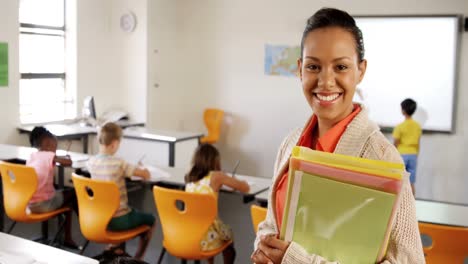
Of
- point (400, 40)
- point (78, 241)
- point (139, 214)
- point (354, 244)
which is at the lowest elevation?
point (78, 241)

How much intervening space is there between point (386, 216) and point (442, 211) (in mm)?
2612

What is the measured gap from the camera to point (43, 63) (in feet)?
21.6

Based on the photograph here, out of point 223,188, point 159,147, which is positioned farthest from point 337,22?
point 159,147

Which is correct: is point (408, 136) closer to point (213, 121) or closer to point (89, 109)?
point (213, 121)

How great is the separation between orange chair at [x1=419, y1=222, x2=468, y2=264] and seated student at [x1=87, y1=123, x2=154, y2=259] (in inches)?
74.6

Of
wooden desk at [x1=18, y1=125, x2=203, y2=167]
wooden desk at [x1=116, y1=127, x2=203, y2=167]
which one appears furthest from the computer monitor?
wooden desk at [x1=116, y1=127, x2=203, y2=167]

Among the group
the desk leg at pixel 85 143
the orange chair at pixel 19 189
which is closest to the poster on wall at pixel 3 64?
the desk leg at pixel 85 143

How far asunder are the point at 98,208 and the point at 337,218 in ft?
8.48

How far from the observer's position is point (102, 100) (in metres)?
7.12

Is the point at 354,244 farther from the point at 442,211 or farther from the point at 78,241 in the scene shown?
the point at 78,241

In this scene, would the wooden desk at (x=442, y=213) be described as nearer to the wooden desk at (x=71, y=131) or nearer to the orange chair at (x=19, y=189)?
the orange chair at (x=19, y=189)

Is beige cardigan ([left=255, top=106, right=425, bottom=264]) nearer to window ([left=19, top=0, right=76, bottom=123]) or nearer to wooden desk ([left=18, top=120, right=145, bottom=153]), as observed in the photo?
wooden desk ([left=18, top=120, right=145, bottom=153])

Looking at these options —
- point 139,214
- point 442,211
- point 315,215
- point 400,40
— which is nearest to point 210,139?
point 400,40

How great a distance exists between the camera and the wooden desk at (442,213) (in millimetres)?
2996
